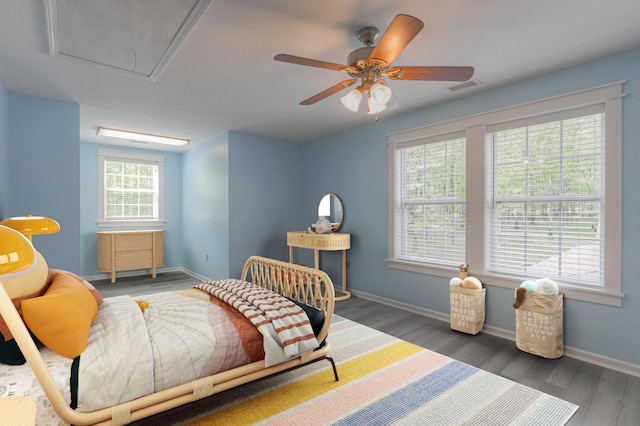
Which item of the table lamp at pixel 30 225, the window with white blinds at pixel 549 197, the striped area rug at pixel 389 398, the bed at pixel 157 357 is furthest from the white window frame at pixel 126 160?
the window with white blinds at pixel 549 197

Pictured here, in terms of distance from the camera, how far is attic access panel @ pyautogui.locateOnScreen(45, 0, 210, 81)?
191cm

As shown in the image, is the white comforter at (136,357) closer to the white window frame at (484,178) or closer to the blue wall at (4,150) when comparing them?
the blue wall at (4,150)

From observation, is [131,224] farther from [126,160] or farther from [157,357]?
[157,357]

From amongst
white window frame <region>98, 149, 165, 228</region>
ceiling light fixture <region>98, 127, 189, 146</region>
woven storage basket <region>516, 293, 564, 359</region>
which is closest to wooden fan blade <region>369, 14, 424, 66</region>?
woven storage basket <region>516, 293, 564, 359</region>

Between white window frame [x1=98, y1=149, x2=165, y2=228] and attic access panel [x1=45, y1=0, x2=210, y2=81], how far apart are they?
12.6 feet

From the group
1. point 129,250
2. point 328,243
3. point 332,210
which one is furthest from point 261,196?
point 129,250

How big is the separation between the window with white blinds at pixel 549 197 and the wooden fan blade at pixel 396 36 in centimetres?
191

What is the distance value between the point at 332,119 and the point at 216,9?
255 centimetres

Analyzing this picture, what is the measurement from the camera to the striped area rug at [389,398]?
1.94m

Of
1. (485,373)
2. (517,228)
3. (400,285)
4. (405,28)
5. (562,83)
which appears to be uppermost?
(562,83)

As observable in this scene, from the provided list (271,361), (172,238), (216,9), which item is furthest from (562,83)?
(172,238)

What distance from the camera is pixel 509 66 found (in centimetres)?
279

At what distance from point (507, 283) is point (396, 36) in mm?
2628

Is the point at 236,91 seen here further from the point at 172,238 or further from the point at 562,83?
the point at 172,238
